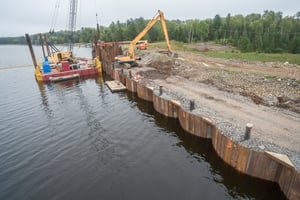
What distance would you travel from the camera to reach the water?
8664mm

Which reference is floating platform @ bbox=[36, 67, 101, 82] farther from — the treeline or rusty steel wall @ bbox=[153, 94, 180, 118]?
the treeline

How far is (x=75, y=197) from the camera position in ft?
28.0

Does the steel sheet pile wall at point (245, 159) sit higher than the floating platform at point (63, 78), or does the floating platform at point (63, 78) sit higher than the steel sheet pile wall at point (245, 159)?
the steel sheet pile wall at point (245, 159)

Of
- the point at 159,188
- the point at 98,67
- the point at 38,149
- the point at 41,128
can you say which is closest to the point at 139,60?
the point at 98,67

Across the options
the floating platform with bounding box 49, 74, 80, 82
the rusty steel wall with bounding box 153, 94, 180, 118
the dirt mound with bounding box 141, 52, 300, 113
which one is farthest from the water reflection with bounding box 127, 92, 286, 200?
the floating platform with bounding box 49, 74, 80, 82

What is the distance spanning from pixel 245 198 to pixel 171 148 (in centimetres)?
475

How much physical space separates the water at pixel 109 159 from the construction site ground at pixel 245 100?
1.82 meters

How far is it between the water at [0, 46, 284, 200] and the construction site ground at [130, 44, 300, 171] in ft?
5.96

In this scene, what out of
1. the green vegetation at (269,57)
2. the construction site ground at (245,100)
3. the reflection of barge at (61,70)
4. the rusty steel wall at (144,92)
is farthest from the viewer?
the reflection of barge at (61,70)

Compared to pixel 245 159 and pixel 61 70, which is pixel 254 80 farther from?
pixel 61 70

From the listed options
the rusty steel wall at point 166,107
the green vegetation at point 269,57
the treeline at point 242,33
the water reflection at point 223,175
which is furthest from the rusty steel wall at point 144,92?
the treeline at point 242,33

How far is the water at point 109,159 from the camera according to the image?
28.4 ft

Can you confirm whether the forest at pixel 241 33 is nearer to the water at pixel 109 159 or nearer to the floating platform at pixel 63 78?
the floating platform at pixel 63 78

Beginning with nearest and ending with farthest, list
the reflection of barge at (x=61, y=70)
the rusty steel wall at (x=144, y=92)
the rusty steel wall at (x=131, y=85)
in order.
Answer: the rusty steel wall at (x=144, y=92) → the rusty steel wall at (x=131, y=85) → the reflection of barge at (x=61, y=70)
